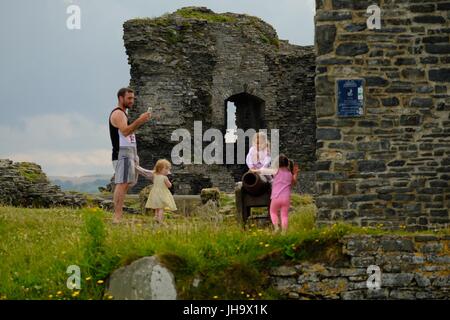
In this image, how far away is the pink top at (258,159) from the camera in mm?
13305

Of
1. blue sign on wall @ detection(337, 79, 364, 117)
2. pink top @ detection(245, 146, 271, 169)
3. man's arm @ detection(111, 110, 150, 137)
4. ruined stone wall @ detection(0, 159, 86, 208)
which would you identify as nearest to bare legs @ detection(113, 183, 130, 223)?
man's arm @ detection(111, 110, 150, 137)

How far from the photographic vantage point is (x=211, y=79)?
26.0 m

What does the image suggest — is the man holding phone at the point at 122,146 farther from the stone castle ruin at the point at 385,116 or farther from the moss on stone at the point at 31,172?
the moss on stone at the point at 31,172

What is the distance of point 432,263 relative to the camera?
35.5 feet

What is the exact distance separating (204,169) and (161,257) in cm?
1512

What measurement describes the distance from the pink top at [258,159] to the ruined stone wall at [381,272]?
2776 mm

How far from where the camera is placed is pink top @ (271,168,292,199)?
1226 centimetres

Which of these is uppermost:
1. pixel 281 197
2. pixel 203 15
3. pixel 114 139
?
pixel 203 15

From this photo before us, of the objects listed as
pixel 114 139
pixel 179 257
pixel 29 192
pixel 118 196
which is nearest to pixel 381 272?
pixel 179 257

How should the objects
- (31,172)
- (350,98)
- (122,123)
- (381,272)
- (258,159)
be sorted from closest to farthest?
(381,272)
(122,123)
(350,98)
(258,159)
(31,172)

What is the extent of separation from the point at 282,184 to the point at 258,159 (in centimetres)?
118

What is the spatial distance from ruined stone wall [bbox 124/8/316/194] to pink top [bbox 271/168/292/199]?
12.5 meters

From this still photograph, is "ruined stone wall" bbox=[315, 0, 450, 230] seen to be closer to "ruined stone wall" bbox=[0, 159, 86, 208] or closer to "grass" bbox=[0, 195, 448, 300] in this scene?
"grass" bbox=[0, 195, 448, 300]

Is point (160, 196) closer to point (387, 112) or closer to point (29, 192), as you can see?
point (387, 112)
